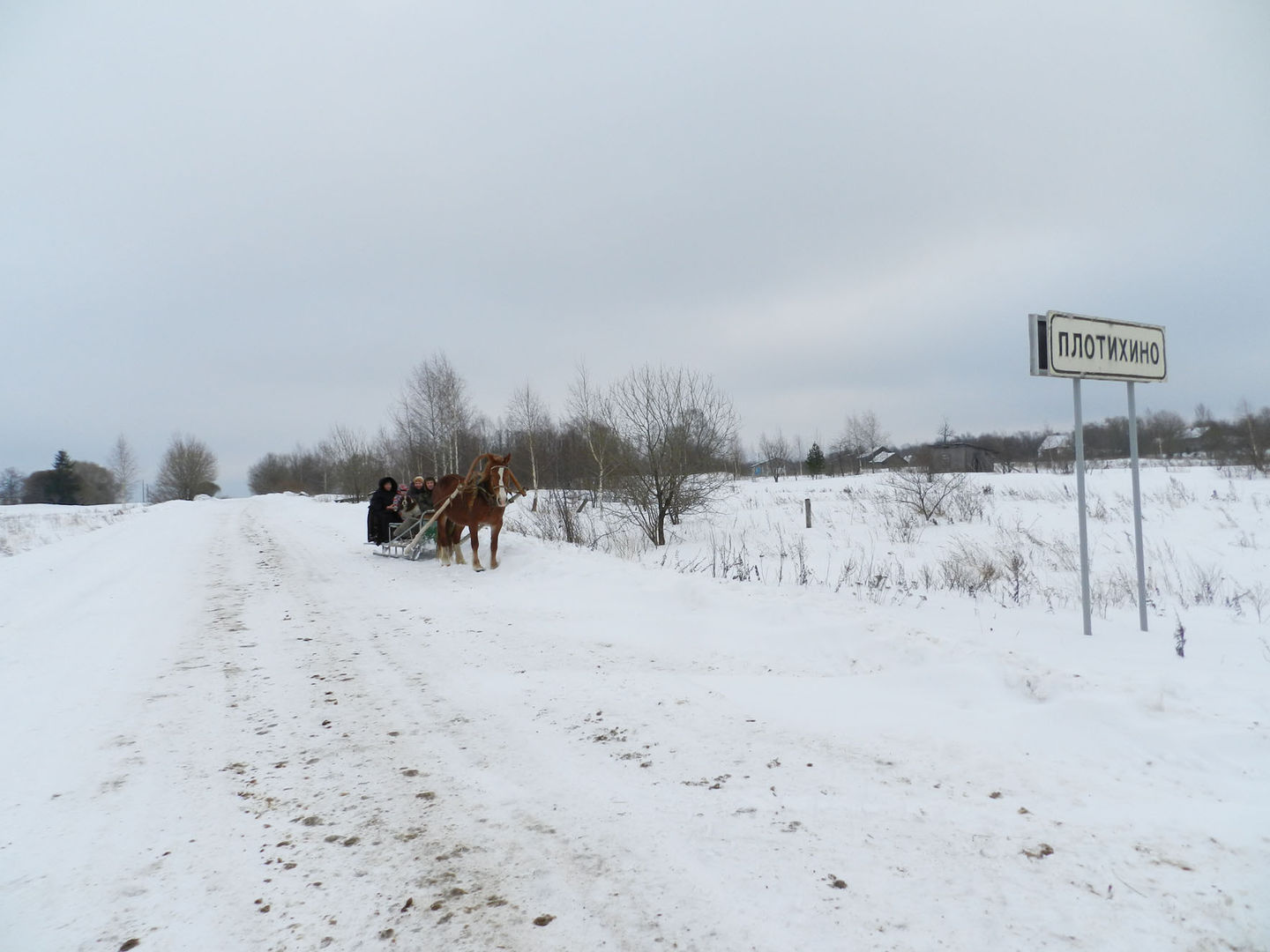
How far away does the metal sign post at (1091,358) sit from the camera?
560 cm

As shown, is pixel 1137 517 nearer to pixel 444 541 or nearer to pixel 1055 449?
pixel 444 541

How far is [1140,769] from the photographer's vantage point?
323 centimetres

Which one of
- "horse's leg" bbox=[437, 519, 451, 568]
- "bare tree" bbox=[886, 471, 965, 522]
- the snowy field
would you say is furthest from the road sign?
"bare tree" bbox=[886, 471, 965, 522]

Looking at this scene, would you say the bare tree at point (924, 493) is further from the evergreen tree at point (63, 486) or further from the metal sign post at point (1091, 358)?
the evergreen tree at point (63, 486)

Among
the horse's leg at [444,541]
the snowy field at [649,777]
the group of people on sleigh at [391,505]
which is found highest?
the group of people on sleigh at [391,505]

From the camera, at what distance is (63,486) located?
74.1 meters

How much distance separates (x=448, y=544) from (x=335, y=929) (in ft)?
32.8

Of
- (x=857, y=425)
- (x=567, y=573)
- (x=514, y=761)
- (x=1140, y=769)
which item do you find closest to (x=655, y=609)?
(x=567, y=573)

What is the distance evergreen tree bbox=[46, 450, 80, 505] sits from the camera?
73688 mm

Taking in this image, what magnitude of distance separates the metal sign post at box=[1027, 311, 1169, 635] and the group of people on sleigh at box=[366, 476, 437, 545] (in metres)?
11.2

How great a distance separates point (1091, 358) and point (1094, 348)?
4.3 inches

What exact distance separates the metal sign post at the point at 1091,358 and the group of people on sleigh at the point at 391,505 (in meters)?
11.2

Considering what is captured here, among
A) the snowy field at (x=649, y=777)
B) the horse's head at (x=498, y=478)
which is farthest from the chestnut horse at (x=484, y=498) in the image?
the snowy field at (x=649, y=777)

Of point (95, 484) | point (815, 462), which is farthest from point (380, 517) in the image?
point (95, 484)
